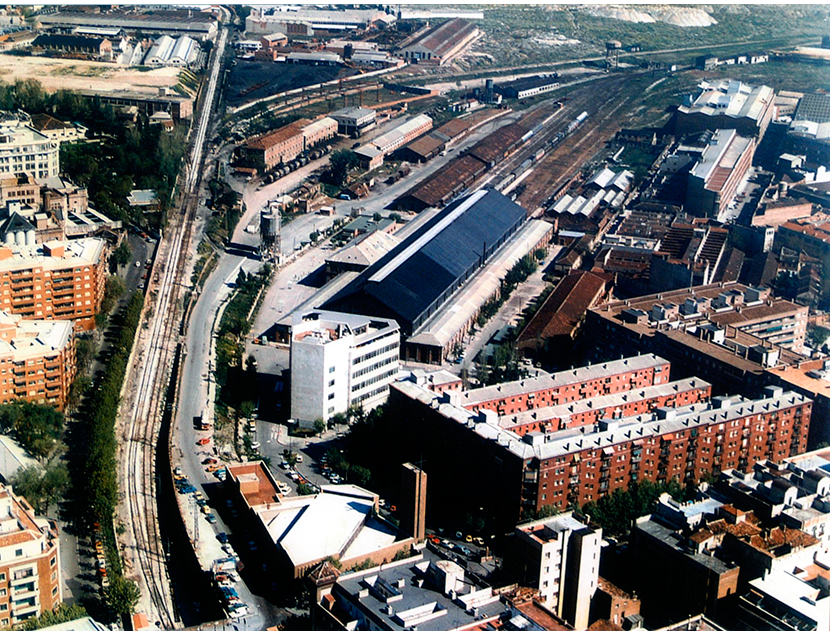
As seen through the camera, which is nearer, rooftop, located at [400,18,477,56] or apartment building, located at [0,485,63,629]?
apartment building, located at [0,485,63,629]

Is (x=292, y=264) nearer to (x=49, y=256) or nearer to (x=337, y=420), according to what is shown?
(x=49, y=256)

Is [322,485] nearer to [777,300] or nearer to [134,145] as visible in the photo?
[777,300]

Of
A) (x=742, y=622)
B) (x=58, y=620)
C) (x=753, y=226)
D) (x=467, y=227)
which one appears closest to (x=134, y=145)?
(x=467, y=227)

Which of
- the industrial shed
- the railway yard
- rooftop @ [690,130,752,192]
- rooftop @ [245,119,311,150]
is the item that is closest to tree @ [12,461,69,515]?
the railway yard

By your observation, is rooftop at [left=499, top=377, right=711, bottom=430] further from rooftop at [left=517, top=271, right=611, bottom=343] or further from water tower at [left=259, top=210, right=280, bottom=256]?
water tower at [left=259, top=210, right=280, bottom=256]

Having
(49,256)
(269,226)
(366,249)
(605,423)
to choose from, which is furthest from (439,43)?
(605,423)

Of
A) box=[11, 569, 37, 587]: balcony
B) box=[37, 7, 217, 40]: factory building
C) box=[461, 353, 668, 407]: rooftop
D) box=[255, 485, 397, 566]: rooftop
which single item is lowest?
box=[255, 485, 397, 566]: rooftop
